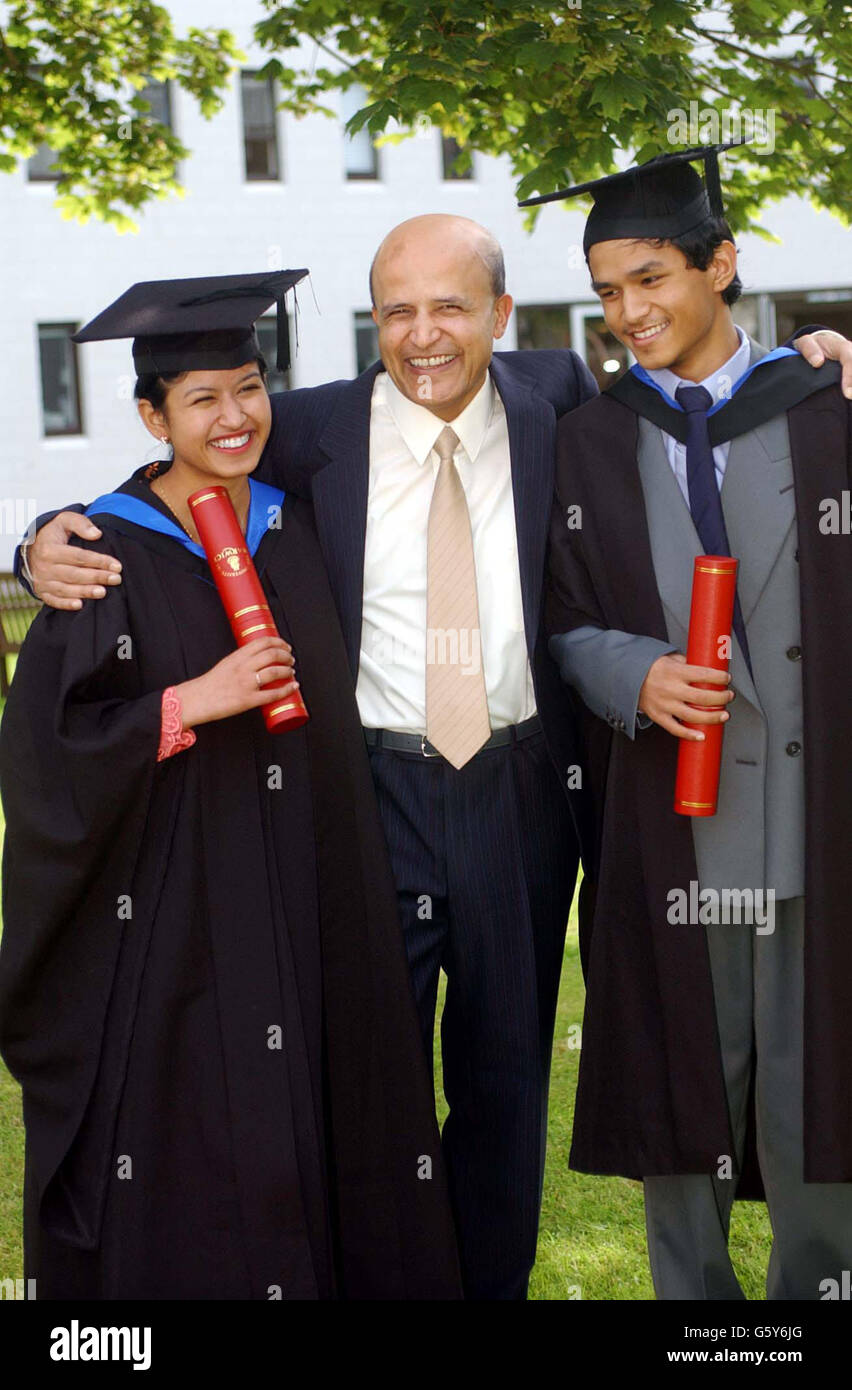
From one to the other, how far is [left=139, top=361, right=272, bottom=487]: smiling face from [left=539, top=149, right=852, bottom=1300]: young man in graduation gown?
688 mm

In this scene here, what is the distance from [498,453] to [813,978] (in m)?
1.33

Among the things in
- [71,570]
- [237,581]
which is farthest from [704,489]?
[71,570]

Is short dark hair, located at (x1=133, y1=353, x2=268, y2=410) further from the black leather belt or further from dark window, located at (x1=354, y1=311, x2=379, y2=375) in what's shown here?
Answer: dark window, located at (x1=354, y1=311, x2=379, y2=375)

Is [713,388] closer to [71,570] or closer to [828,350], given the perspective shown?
[828,350]

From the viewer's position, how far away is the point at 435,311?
3.46 m

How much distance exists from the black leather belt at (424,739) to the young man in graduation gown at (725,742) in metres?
0.18

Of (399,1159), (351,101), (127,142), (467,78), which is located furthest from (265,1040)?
(351,101)

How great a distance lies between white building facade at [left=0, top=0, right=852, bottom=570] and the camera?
1903 centimetres

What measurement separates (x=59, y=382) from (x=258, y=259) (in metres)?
2.92

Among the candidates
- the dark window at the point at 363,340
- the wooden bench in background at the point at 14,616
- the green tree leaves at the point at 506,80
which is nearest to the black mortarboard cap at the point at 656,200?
the green tree leaves at the point at 506,80

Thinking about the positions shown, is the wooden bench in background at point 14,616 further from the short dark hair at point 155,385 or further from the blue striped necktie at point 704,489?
the blue striped necktie at point 704,489

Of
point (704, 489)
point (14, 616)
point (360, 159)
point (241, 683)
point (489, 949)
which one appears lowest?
point (489, 949)

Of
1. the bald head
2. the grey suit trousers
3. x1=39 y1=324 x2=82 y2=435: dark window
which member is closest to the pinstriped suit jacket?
the bald head

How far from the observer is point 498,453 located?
3576mm
